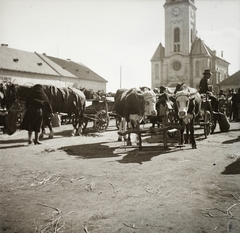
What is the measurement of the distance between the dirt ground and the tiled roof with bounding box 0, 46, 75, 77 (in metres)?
31.8

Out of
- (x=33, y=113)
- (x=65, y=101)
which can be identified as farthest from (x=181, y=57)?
(x=33, y=113)

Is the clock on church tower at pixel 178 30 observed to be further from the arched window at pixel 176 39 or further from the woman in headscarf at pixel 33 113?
the woman in headscarf at pixel 33 113

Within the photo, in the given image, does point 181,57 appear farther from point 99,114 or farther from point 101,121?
point 101,121

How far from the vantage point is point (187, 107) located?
8.11m

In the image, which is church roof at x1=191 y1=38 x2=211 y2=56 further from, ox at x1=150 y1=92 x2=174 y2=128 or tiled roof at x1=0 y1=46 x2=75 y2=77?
ox at x1=150 y1=92 x2=174 y2=128

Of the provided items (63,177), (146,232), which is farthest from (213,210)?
(63,177)

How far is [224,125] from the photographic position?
1318 cm

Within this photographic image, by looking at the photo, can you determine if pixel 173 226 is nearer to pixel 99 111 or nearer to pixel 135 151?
pixel 135 151

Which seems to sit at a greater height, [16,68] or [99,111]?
[16,68]

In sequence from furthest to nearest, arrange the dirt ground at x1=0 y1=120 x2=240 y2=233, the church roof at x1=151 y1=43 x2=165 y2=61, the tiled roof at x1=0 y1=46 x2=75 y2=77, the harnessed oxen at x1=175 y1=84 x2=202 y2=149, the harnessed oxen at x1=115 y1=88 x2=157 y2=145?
the church roof at x1=151 y1=43 x2=165 y2=61
the tiled roof at x1=0 y1=46 x2=75 y2=77
the harnessed oxen at x1=115 y1=88 x2=157 y2=145
the harnessed oxen at x1=175 y1=84 x2=202 y2=149
the dirt ground at x1=0 y1=120 x2=240 y2=233

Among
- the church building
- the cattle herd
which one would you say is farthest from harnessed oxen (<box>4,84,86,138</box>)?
the church building

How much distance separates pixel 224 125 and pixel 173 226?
10971 millimetres

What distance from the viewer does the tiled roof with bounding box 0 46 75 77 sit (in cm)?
3619

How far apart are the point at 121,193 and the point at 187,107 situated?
4559mm
